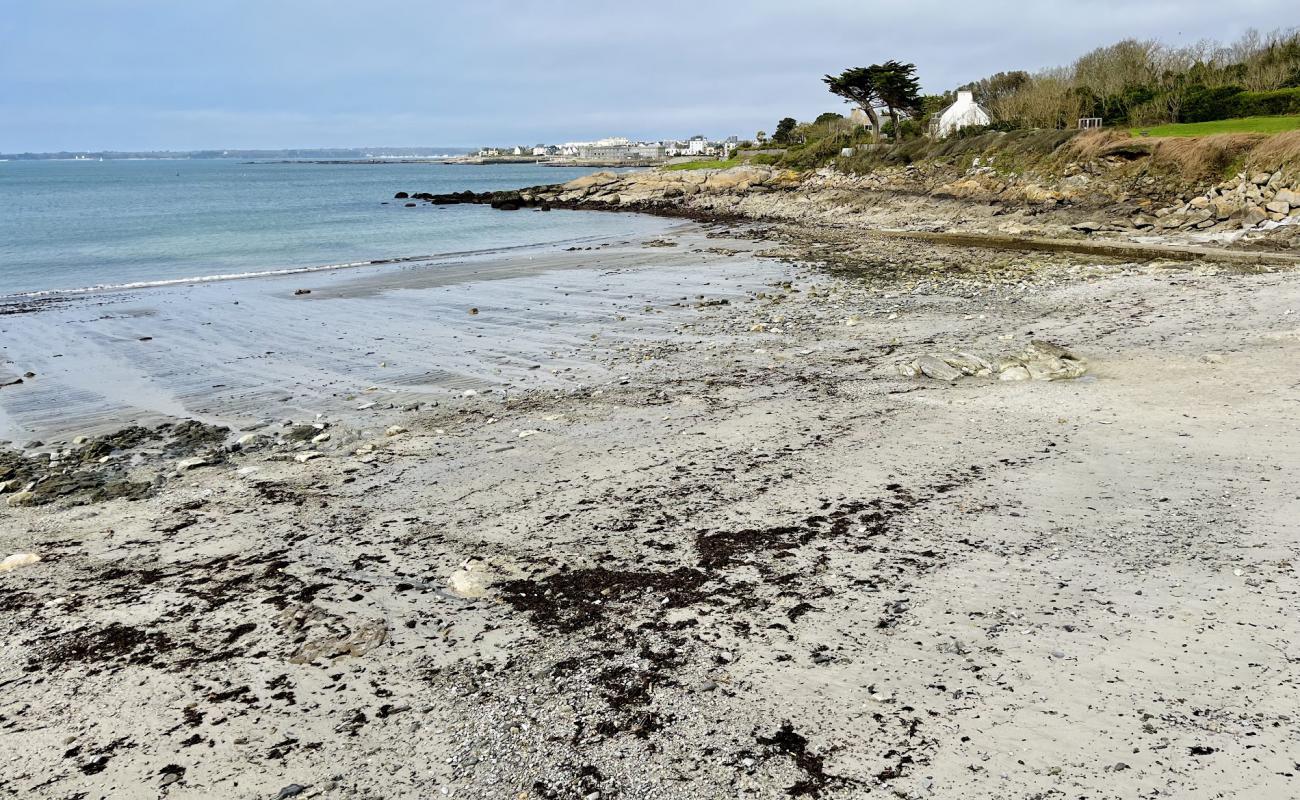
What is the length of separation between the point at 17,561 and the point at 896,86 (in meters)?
62.8

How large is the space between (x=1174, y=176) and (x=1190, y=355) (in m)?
21.9

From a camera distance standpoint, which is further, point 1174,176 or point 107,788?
point 1174,176

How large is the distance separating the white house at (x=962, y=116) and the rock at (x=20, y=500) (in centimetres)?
5746

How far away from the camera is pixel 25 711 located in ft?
15.5

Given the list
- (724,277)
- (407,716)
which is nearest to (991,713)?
(407,716)

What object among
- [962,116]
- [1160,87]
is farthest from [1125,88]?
[962,116]

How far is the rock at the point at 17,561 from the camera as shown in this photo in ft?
21.4

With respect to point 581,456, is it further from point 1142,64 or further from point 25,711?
point 1142,64

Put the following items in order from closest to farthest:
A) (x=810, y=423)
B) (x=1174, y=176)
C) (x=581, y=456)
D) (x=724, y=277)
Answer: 1. (x=581, y=456)
2. (x=810, y=423)
3. (x=724, y=277)
4. (x=1174, y=176)

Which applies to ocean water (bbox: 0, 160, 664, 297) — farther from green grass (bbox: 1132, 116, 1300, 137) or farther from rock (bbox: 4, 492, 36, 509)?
green grass (bbox: 1132, 116, 1300, 137)

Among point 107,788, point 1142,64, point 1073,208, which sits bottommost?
point 107,788

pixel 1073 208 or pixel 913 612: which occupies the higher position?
pixel 1073 208

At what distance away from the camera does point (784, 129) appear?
299ft

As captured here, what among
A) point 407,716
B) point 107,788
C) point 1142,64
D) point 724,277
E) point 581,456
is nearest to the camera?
point 107,788
